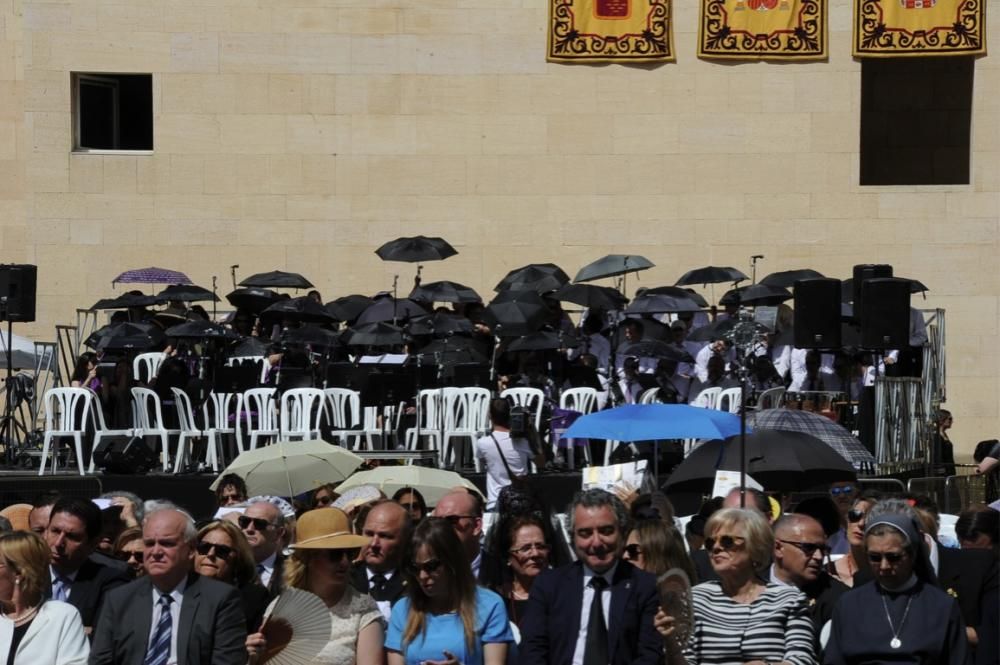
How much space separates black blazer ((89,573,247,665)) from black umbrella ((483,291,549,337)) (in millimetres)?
11737

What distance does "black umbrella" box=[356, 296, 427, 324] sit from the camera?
20.2 meters

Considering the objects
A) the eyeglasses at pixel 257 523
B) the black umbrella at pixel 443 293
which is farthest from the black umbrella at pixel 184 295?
the eyeglasses at pixel 257 523

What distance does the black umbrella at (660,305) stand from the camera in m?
20.1

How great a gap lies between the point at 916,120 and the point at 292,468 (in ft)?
45.0

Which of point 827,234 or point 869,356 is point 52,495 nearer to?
point 869,356

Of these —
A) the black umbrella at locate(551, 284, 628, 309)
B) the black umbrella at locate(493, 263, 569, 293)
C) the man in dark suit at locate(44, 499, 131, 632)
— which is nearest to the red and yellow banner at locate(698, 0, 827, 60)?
the black umbrella at locate(493, 263, 569, 293)

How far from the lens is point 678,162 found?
2447 cm

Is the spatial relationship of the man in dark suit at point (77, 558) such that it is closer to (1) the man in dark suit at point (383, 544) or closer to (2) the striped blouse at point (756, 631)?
(1) the man in dark suit at point (383, 544)

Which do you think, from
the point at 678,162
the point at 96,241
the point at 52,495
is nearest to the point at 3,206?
the point at 96,241

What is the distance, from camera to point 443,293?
21.2 m

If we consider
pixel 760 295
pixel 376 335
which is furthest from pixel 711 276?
pixel 376 335

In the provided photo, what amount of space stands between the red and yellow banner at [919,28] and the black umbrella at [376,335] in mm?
7959

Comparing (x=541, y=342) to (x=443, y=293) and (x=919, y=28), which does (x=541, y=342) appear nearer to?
(x=443, y=293)

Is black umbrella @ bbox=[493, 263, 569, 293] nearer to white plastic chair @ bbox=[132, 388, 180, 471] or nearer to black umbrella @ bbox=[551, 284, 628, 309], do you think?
black umbrella @ bbox=[551, 284, 628, 309]
